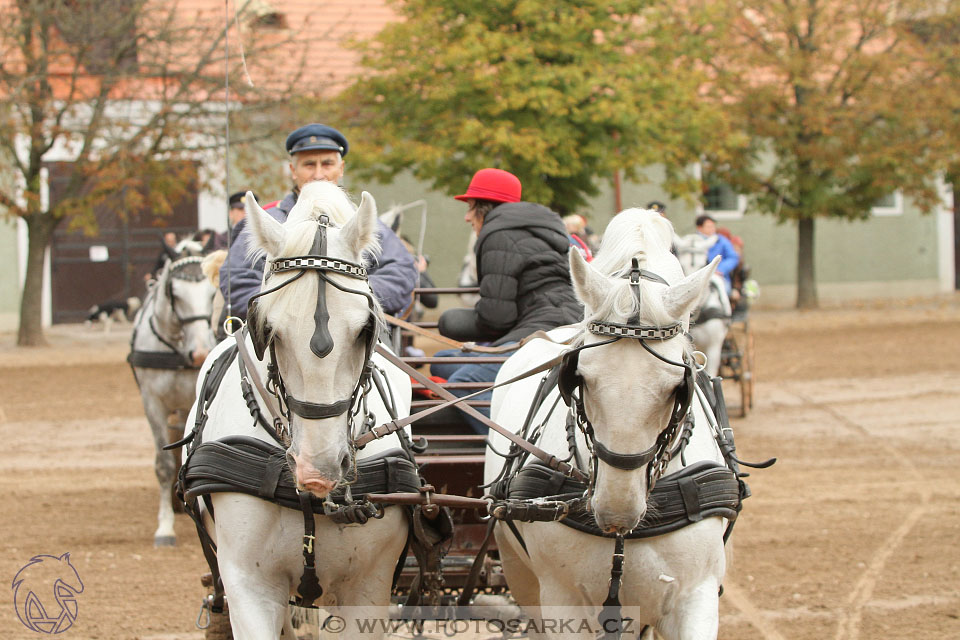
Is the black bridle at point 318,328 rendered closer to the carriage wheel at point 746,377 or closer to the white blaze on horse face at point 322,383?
the white blaze on horse face at point 322,383

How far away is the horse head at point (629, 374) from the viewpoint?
121 inches

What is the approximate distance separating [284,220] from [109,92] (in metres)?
15.1

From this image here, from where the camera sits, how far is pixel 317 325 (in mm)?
3096

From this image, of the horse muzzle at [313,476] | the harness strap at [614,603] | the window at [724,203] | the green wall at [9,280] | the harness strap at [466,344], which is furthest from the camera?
the window at [724,203]

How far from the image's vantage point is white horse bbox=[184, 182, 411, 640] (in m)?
3.07

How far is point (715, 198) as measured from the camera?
1081 inches

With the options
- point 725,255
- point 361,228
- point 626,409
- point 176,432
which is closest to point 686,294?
point 626,409

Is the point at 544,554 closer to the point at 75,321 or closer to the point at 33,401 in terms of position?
the point at 33,401

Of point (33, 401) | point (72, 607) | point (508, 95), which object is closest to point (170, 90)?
point (508, 95)

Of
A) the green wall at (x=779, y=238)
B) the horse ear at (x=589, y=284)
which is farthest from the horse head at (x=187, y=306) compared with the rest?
the green wall at (x=779, y=238)

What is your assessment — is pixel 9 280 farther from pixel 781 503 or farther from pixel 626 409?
pixel 626 409

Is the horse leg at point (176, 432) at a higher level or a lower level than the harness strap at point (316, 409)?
lower

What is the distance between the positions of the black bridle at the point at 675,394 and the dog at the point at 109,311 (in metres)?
19.8

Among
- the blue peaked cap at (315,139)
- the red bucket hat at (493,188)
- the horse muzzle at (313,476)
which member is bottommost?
the horse muzzle at (313,476)
